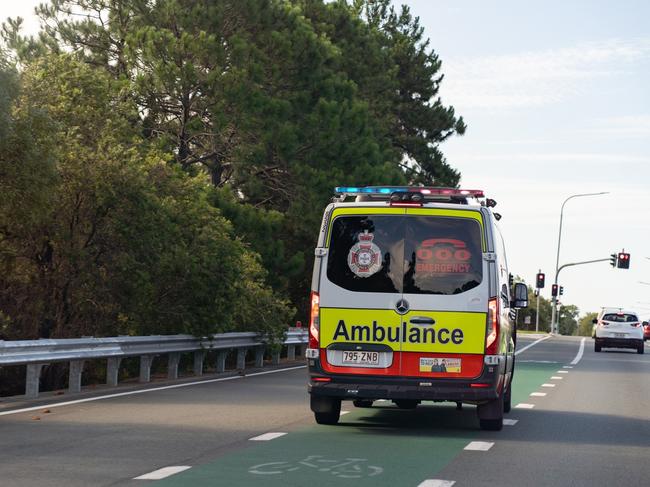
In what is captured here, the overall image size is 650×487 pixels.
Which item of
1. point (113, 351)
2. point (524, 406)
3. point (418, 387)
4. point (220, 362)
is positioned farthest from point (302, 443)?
point (220, 362)

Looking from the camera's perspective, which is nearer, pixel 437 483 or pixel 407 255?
pixel 437 483

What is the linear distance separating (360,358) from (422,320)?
75 centimetres

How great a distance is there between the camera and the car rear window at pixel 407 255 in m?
13.4

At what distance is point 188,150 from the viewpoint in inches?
1479

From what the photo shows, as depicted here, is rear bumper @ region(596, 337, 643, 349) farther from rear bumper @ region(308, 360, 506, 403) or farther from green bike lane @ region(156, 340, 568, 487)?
rear bumper @ region(308, 360, 506, 403)

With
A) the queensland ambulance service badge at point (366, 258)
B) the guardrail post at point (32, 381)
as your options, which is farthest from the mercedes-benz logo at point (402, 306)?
the guardrail post at point (32, 381)

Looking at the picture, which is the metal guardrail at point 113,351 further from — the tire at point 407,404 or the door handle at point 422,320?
the door handle at point 422,320

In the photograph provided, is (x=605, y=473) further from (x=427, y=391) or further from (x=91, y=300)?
(x=91, y=300)

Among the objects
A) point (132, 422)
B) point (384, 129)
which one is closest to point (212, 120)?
point (384, 129)

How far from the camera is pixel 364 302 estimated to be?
44.3 feet

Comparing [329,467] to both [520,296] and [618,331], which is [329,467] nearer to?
[520,296]

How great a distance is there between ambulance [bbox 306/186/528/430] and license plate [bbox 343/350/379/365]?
0.4 inches

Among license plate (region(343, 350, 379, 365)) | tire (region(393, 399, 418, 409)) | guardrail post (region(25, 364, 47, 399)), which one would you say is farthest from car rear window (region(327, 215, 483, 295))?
guardrail post (region(25, 364, 47, 399))

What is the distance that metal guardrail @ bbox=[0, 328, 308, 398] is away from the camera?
55.4 ft
